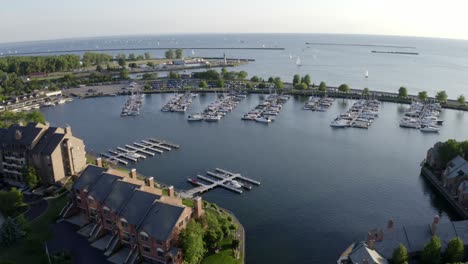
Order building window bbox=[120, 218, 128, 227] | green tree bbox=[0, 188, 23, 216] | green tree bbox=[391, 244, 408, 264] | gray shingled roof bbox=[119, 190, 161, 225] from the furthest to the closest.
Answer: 1. green tree bbox=[0, 188, 23, 216]
2. building window bbox=[120, 218, 128, 227]
3. gray shingled roof bbox=[119, 190, 161, 225]
4. green tree bbox=[391, 244, 408, 264]

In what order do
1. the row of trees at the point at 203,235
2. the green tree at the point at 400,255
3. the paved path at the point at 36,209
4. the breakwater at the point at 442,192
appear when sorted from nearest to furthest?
the green tree at the point at 400,255 → the row of trees at the point at 203,235 → the paved path at the point at 36,209 → the breakwater at the point at 442,192

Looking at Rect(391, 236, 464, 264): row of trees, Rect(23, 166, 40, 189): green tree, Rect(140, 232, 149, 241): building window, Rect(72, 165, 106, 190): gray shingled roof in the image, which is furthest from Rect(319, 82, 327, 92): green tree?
Rect(140, 232, 149, 241): building window

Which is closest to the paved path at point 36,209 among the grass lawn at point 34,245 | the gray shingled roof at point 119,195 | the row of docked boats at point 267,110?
the grass lawn at point 34,245

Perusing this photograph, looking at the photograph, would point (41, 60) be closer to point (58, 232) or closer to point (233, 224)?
point (58, 232)

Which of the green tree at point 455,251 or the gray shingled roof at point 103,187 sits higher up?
the gray shingled roof at point 103,187

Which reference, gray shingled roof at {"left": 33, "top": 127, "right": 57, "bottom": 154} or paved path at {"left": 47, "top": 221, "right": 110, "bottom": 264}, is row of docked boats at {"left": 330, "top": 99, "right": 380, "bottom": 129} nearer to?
gray shingled roof at {"left": 33, "top": 127, "right": 57, "bottom": 154}

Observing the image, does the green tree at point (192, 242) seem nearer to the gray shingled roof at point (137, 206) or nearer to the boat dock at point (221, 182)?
the gray shingled roof at point (137, 206)

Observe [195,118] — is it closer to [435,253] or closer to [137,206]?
[137,206]

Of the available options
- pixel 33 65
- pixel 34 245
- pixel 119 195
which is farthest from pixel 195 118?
pixel 33 65
